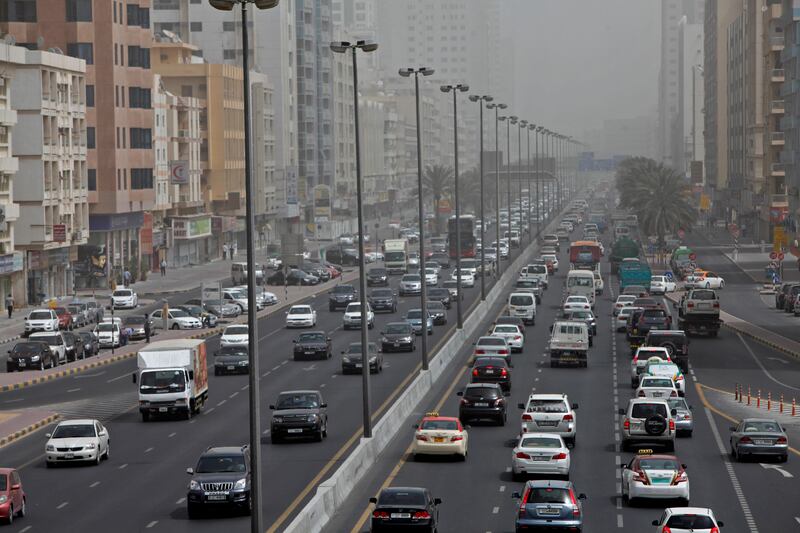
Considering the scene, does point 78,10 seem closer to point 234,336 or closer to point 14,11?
point 14,11

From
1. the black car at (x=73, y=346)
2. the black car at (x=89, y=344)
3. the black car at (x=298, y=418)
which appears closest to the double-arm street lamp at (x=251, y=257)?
the black car at (x=298, y=418)

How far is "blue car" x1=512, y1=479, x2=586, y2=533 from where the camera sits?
1277 inches

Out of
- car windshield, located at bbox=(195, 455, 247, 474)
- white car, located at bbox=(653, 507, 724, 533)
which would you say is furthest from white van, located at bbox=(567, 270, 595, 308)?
white car, located at bbox=(653, 507, 724, 533)

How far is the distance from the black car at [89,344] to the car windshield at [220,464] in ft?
141

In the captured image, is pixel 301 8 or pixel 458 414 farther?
pixel 301 8

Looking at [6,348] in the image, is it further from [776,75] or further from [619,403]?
[776,75]

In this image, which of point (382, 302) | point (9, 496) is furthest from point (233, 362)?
point (9, 496)

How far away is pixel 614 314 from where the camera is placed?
93.4m

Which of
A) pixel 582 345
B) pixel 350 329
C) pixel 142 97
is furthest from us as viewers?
pixel 142 97

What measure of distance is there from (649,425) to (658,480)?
911 centimetres

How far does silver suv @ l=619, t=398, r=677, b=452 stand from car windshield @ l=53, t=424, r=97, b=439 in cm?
1472

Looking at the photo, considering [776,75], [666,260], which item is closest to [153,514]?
[666,260]

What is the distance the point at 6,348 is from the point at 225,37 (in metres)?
110

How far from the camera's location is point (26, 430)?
5303 cm
